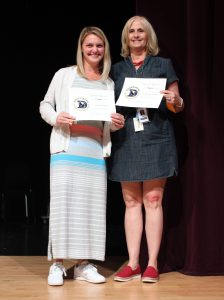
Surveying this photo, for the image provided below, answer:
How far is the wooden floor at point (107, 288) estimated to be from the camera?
305 cm

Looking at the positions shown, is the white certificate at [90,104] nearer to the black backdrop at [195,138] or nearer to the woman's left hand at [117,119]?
the woman's left hand at [117,119]

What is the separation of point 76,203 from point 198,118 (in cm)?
99

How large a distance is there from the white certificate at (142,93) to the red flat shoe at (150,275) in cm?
100

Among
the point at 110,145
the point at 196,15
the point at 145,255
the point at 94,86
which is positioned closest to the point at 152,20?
the point at 196,15

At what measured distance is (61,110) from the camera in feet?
11.0

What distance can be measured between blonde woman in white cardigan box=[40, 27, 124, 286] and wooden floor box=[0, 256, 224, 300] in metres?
0.10

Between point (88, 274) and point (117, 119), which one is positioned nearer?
point (117, 119)

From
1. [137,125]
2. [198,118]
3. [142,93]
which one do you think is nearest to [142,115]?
[137,125]

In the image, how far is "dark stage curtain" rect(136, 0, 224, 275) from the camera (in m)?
3.62

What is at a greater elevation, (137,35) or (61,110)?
(137,35)

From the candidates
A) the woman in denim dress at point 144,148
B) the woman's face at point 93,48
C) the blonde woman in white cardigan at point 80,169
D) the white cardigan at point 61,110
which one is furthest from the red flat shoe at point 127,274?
the woman's face at point 93,48

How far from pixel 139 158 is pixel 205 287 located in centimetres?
86

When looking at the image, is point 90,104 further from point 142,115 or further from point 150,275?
point 150,275

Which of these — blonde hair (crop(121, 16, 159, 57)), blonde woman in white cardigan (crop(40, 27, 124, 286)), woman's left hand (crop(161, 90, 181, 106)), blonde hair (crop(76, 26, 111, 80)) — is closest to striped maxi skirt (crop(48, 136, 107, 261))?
blonde woman in white cardigan (crop(40, 27, 124, 286))
